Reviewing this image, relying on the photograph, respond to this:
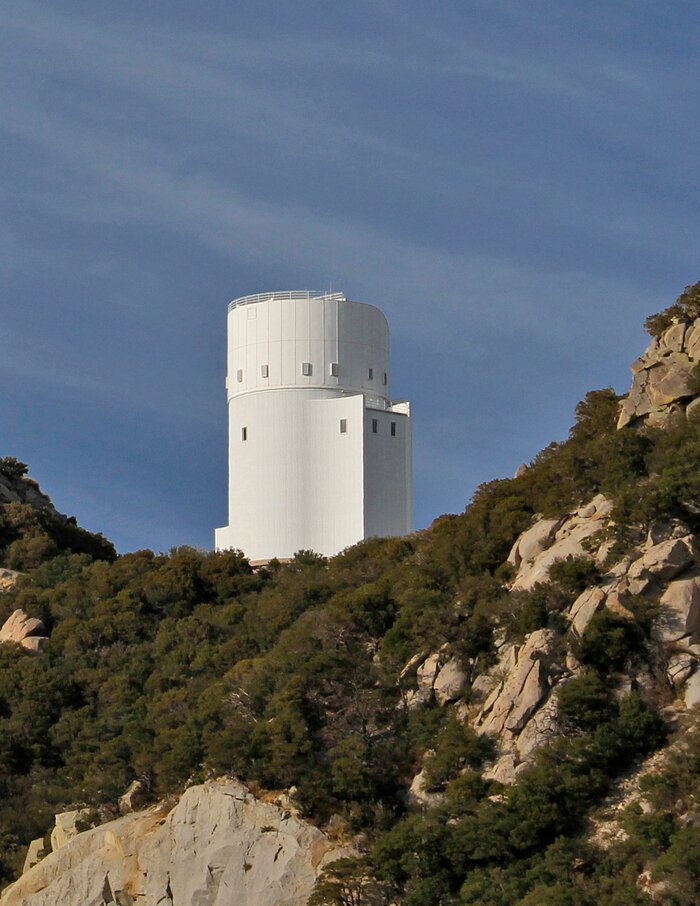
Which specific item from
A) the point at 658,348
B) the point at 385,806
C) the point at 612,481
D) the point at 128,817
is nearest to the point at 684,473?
the point at 612,481

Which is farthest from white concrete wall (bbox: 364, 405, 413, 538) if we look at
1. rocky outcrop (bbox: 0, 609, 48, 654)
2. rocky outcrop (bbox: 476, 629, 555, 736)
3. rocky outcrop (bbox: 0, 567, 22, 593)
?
rocky outcrop (bbox: 476, 629, 555, 736)

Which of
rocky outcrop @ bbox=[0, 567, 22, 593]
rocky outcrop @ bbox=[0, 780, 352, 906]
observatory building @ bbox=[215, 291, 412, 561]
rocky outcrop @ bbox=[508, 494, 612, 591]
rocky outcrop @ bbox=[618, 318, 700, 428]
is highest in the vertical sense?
observatory building @ bbox=[215, 291, 412, 561]

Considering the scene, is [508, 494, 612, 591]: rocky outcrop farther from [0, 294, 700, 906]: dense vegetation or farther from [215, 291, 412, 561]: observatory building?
[215, 291, 412, 561]: observatory building

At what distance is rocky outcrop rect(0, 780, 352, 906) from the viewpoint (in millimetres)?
44656

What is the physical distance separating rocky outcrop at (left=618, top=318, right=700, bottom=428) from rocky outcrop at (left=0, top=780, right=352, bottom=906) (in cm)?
1370

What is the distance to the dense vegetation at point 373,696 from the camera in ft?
136

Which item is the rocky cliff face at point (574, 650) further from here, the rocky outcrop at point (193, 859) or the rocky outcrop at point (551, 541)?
the rocky outcrop at point (193, 859)

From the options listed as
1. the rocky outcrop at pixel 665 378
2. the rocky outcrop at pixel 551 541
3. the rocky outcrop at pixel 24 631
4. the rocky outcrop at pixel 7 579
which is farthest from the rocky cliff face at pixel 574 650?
the rocky outcrop at pixel 7 579

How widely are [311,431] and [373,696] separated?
1874 cm

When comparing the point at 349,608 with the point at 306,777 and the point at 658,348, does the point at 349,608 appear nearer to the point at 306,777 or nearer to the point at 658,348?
the point at 306,777

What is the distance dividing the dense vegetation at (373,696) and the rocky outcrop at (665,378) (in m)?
0.98

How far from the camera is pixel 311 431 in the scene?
6544 cm

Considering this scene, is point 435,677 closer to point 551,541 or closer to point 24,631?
point 551,541

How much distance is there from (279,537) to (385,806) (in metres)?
21.1
